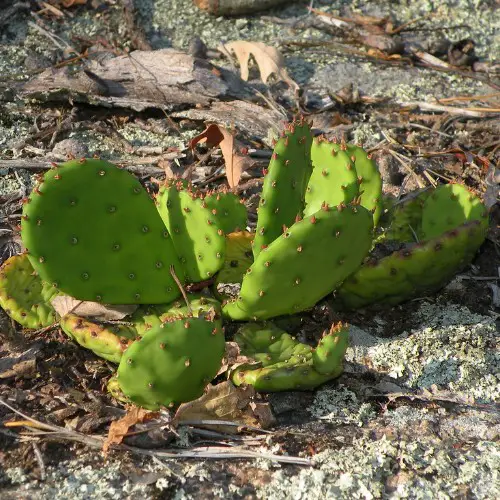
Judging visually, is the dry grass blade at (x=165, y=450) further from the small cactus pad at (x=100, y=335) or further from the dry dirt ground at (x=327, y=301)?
the small cactus pad at (x=100, y=335)

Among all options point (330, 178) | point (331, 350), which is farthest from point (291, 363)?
point (330, 178)

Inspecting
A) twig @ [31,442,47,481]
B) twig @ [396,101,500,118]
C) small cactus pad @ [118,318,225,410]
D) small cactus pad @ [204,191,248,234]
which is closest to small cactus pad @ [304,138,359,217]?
small cactus pad @ [204,191,248,234]

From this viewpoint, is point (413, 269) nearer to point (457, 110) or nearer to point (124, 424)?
point (124, 424)

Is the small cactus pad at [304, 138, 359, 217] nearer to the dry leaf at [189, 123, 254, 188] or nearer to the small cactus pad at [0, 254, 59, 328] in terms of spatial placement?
the dry leaf at [189, 123, 254, 188]

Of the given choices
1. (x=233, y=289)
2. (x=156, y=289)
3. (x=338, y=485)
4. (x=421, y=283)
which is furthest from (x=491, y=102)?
(x=338, y=485)

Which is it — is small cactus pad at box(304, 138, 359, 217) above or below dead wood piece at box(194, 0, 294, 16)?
above
